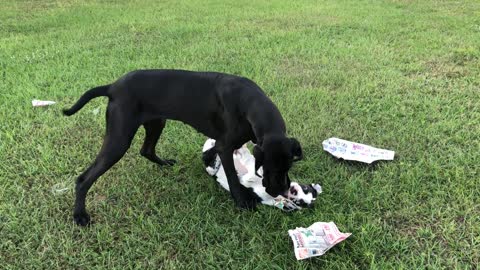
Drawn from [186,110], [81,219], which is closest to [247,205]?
[186,110]

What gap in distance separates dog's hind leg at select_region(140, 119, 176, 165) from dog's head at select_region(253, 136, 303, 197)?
3.88 feet

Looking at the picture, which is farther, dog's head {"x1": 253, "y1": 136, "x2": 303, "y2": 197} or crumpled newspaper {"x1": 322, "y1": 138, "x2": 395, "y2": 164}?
crumpled newspaper {"x1": 322, "y1": 138, "x2": 395, "y2": 164}

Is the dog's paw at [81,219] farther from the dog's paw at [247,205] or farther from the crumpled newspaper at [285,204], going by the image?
the crumpled newspaper at [285,204]

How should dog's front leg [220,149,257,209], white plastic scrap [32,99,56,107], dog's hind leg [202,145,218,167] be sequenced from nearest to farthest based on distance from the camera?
1. dog's front leg [220,149,257,209]
2. dog's hind leg [202,145,218,167]
3. white plastic scrap [32,99,56,107]

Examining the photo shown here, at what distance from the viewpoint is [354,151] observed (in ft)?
12.6

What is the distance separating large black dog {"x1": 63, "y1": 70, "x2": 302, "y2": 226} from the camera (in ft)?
10.1

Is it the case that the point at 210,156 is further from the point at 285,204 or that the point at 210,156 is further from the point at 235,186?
the point at 285,204

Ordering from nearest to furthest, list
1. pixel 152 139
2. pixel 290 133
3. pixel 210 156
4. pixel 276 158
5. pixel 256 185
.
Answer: pixel 276 158 < pixel 256 185 < pixel 210 156 < pixel 152 139 < pixel 290 133

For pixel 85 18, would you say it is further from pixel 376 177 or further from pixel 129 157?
pixel 376 177

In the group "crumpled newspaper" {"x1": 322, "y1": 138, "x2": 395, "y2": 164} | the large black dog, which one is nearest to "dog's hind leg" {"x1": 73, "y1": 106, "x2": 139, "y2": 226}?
the large black dog

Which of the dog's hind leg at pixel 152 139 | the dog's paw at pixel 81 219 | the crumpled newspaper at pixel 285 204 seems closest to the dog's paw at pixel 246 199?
the crumpled newspaper at pixel 285 204

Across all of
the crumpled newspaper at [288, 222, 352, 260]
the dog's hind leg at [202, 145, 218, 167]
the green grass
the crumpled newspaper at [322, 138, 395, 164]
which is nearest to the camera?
the crumpled newspaper at [288, 222, 352, 260]

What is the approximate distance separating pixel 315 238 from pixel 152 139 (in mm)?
1668

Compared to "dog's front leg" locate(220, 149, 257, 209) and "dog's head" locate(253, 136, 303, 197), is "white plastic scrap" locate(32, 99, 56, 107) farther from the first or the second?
"dog's head" locate(253, 136, 303, 197)
